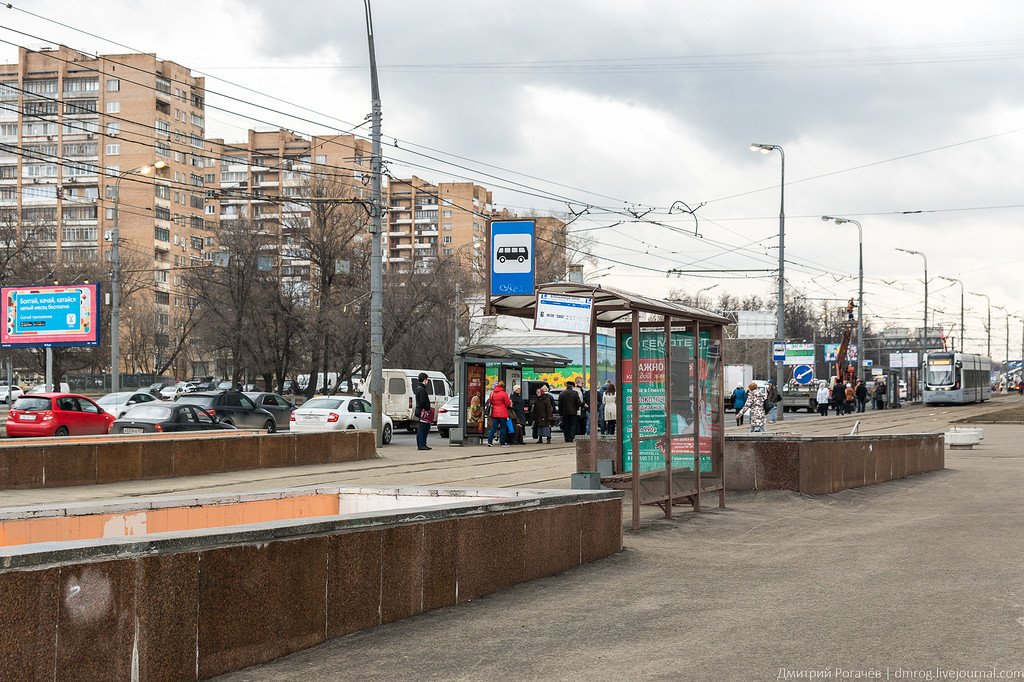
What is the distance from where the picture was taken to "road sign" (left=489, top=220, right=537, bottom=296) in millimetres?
24844

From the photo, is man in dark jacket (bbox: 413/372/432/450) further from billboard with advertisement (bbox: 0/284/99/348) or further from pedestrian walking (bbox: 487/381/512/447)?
billboard with advertisement (bbox: 0/284/99/348)

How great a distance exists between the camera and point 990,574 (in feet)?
30.6

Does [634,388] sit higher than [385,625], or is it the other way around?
[634,388]

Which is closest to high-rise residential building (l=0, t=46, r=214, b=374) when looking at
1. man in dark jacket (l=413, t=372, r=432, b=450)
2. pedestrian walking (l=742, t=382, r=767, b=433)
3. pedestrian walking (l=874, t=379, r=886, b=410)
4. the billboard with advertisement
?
pedestrian walking (l=874, t=379, r=886, b=410)

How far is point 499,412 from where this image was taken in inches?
1221

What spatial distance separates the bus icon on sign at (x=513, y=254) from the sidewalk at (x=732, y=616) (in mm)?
13113

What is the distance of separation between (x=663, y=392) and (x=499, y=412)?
58.6ft

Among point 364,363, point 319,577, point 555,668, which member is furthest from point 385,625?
point 364,363

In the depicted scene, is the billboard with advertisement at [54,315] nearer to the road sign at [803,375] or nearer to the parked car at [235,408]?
the parked car at [235,408]

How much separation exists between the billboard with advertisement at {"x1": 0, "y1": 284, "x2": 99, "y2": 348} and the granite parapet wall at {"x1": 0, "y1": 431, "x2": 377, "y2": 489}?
1394 centimetres

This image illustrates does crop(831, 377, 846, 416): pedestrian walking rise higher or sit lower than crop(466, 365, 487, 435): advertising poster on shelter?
lower

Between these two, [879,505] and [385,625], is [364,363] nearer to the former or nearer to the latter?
[879,505]

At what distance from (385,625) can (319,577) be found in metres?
0.76

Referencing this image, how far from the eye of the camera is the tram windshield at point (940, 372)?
6694cm
